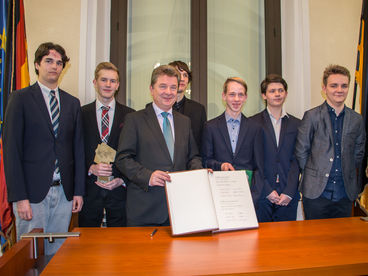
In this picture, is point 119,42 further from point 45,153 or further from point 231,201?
point 231,201

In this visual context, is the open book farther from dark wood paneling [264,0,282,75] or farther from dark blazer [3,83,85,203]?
dark wood paneling [264,0,282,75]

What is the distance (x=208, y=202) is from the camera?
5.40 ft

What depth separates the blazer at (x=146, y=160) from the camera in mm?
1940

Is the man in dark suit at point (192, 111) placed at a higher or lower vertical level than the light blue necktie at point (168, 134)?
higher

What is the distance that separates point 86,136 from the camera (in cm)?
250

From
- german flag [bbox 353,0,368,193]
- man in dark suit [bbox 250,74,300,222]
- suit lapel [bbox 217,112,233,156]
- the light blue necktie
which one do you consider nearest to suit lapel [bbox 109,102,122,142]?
the light blue necktie

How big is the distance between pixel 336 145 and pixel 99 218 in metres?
1.93

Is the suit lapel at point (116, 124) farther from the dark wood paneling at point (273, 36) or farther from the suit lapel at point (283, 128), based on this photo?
the dark wood paneling at point (273, 36)

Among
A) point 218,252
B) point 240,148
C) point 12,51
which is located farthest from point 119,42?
point 218,252

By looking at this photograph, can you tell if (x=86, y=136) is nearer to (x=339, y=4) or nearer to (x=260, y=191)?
(x=260, y=191)

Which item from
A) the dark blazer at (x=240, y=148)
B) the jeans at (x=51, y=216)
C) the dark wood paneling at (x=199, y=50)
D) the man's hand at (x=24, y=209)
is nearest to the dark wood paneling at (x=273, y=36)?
the dark wood paneling at (x=199, y=50)

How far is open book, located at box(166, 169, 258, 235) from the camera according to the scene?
1.60 m

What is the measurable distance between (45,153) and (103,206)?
0.63 m

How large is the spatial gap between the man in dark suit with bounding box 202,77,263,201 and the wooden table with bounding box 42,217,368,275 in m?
0.66
